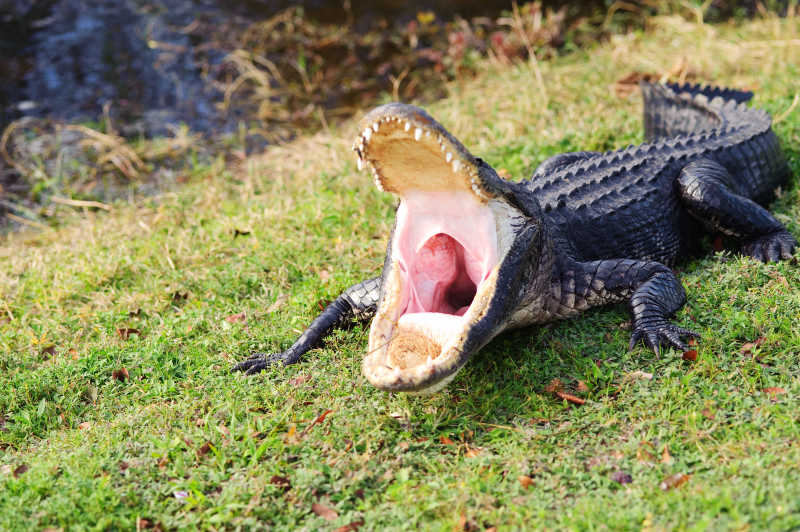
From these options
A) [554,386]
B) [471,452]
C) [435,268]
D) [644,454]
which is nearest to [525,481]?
[471,452]

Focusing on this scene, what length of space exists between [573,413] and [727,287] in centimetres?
134

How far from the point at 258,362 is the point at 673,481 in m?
2.11

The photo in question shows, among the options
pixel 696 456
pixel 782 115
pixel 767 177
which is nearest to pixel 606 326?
pixel 696 456

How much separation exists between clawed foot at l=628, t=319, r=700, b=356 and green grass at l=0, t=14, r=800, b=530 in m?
0.07

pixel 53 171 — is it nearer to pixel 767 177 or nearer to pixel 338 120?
pixel 338 120

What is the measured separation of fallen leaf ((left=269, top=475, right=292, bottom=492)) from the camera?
111 inches

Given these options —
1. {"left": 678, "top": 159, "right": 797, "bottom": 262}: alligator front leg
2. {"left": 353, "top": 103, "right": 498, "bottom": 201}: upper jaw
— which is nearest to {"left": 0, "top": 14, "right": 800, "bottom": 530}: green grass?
{"left": 678, "top": 159, "right": 797, "bottom": 262}: alligator front leg

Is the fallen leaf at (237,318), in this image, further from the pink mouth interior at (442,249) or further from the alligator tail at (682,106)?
the alligator tail at (682,106)

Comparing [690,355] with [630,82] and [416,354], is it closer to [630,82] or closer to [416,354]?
[416,354]

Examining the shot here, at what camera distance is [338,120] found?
8.38 m

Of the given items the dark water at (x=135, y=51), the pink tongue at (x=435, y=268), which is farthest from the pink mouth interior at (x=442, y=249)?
the dark water at (x=135, y=51)

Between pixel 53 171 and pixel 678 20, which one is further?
pixel 678 20

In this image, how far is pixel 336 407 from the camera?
3.30m

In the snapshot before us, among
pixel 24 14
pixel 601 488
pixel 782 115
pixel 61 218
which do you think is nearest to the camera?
pixel 601 488
